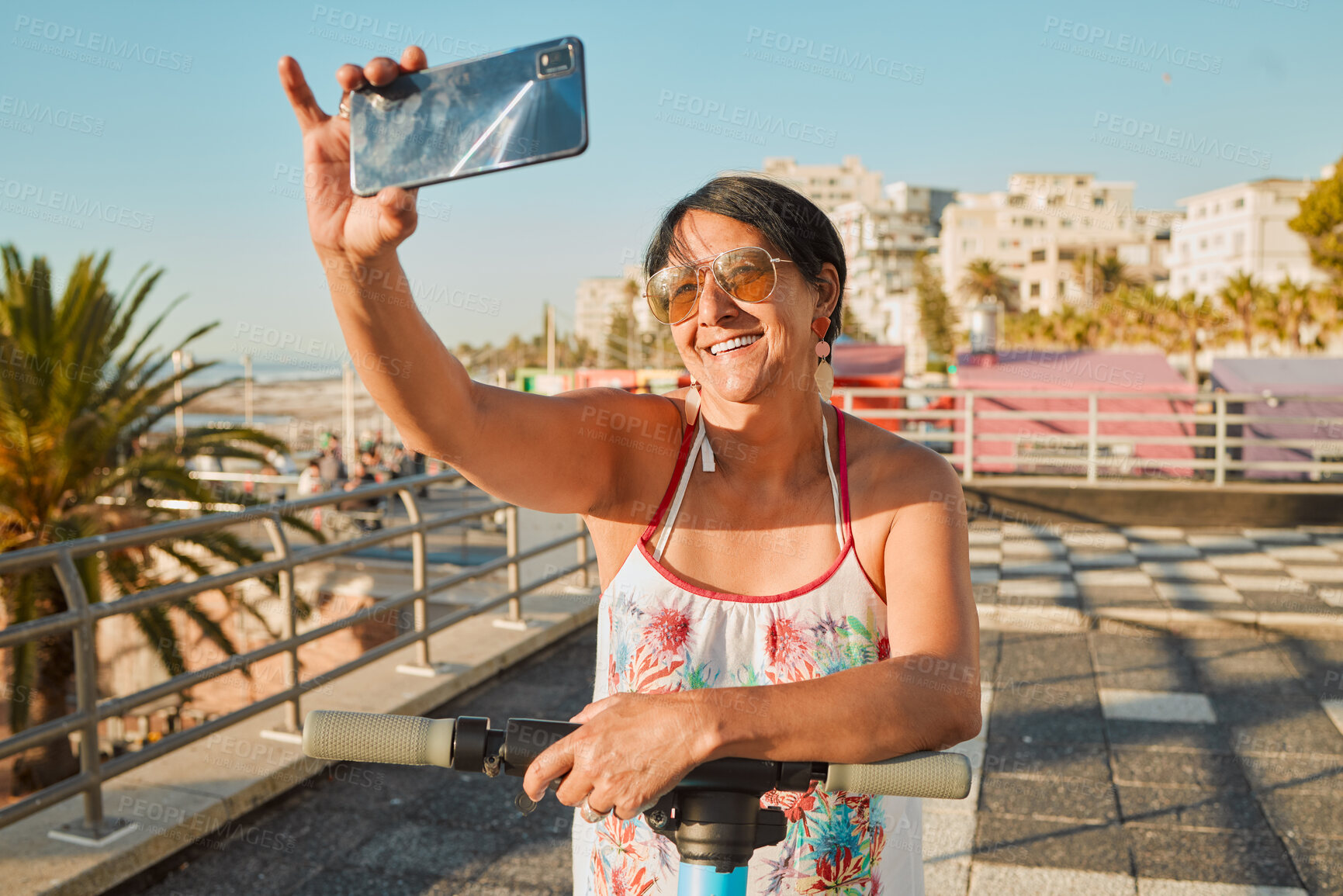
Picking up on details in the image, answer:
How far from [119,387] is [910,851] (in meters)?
7.78

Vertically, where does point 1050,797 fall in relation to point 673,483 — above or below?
below

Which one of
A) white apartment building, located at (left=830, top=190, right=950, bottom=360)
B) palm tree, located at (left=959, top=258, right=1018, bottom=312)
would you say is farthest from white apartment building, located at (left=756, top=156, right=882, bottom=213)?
palm tree, located at (left=959, top=258, right=1018, bottom=312)

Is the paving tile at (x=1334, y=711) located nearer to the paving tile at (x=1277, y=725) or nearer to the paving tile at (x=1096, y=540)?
the paving tile at (x=1277, y=725)

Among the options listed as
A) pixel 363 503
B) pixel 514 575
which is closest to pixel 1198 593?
pixel 514 575

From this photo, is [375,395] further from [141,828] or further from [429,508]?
[429,508]

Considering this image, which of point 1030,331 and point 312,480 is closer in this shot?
point 312,480

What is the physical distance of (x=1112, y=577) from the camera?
7520 mm

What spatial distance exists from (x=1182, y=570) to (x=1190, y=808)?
4.80 meters

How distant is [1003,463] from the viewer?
12.2 metres

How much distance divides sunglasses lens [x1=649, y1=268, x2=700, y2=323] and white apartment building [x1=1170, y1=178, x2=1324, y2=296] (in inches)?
3329

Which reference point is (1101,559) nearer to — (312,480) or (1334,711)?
(1334,711)

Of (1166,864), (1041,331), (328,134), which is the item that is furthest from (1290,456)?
(1041,331)

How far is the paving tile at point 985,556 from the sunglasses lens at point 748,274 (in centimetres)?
700

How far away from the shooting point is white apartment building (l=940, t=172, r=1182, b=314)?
96500mm
